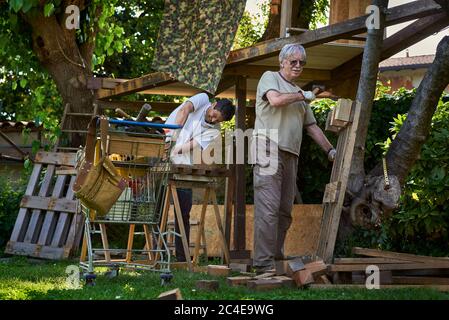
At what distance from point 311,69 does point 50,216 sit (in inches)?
160

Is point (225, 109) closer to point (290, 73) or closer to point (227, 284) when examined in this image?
point (290, 73)

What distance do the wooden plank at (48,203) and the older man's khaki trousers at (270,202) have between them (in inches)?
164

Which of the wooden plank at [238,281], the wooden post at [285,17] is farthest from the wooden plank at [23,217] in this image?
the wooden plank at [238,281]

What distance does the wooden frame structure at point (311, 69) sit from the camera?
28.7 ft

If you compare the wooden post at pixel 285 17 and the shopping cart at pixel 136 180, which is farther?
the wooden post at pixel 285 17

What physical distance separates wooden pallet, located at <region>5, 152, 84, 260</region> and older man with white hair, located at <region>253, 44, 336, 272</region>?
12.9ft

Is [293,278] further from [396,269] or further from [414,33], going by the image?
[414,33]

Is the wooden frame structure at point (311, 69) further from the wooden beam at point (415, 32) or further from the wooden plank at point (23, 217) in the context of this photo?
the wooden plank at point (23, 217)

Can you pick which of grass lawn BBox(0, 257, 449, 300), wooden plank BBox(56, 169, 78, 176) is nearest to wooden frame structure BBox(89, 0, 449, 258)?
wooden plank BBox(56, 169, 78, 176)

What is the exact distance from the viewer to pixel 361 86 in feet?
26.2

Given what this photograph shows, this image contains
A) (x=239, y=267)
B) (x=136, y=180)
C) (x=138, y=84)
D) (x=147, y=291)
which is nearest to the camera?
(x=147, y=291)

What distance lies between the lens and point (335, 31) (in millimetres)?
8992

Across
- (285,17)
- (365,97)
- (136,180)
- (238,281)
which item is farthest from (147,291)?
(285,17)
